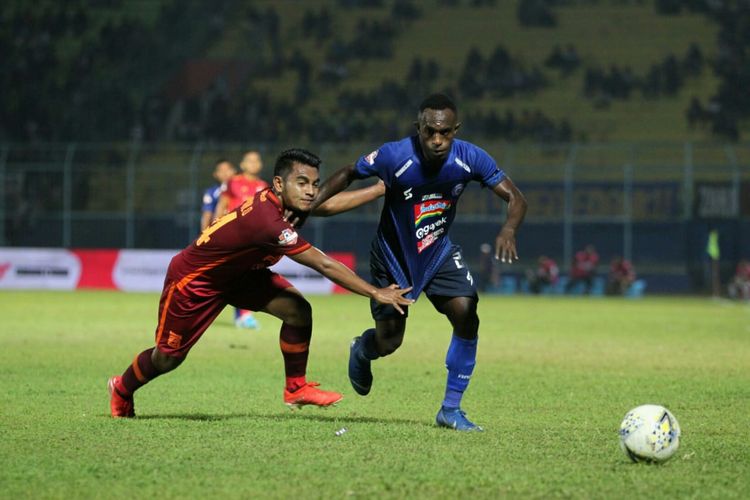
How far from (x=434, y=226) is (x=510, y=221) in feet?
1.76

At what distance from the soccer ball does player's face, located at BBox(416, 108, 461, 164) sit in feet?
7.46

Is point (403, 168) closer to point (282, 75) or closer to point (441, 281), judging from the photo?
point (441, 281)

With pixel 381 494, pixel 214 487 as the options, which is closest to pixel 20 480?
pixel 214 487

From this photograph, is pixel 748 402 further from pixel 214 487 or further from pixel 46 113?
pixel 46 113

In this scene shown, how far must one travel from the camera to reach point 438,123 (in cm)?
813

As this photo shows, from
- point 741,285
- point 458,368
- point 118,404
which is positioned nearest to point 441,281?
point 458,368

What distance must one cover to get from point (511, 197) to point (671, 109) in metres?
37.2

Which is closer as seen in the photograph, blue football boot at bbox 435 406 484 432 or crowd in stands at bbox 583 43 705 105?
blue football boot at bbox 435 406 484 432

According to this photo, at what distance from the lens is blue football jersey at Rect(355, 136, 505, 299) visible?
845cm

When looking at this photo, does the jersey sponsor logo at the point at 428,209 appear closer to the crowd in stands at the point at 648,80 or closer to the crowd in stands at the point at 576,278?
the crowd in stands at the point at 576,278

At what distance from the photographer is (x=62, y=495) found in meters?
5.98

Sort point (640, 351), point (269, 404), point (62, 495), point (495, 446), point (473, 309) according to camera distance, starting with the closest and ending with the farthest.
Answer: point (62, 495), point (495, 446), point (473, 309), point (269, 404), point (640, 351)

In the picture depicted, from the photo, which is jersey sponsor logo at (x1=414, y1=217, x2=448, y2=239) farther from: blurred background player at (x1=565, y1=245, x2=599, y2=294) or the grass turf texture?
blurred background player at (x1=565, y1=245, x2=599, y2=294)

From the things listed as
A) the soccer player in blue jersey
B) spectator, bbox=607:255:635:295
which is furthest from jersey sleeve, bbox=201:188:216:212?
spectator, bbox=607:255:635:295
